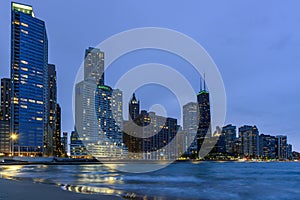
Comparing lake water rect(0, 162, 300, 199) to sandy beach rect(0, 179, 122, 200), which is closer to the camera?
sandy beach rect(0, 179, 122, 200)

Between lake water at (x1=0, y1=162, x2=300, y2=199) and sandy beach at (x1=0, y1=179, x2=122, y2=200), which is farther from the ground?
sandy beach at (x1=0, y1=179, x2=122, y2=200)

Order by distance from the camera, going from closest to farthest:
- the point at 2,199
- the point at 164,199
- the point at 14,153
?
the point at 2,199, the point at 164,199, the point at 14,153

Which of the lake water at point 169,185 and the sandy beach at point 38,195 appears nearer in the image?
the sandy beach at point 38,195

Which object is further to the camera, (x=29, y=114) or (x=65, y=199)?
(x=29, y=114)

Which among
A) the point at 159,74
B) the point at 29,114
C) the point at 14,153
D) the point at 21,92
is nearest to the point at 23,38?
the point at 21,92

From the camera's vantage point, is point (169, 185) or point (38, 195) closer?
point (38, 195)

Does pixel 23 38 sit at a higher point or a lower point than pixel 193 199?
higher

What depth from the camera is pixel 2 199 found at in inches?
638

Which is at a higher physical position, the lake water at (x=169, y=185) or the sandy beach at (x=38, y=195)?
the sandy beach at (x=38, y=195)

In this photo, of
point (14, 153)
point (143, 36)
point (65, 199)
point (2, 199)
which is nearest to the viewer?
point (2, 199)

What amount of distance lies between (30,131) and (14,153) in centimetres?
1633

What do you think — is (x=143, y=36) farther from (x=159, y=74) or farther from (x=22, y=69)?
(x=22, y=69)

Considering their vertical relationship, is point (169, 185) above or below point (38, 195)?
below

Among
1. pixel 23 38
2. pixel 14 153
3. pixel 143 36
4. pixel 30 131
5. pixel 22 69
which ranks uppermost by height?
pixel 23 38
